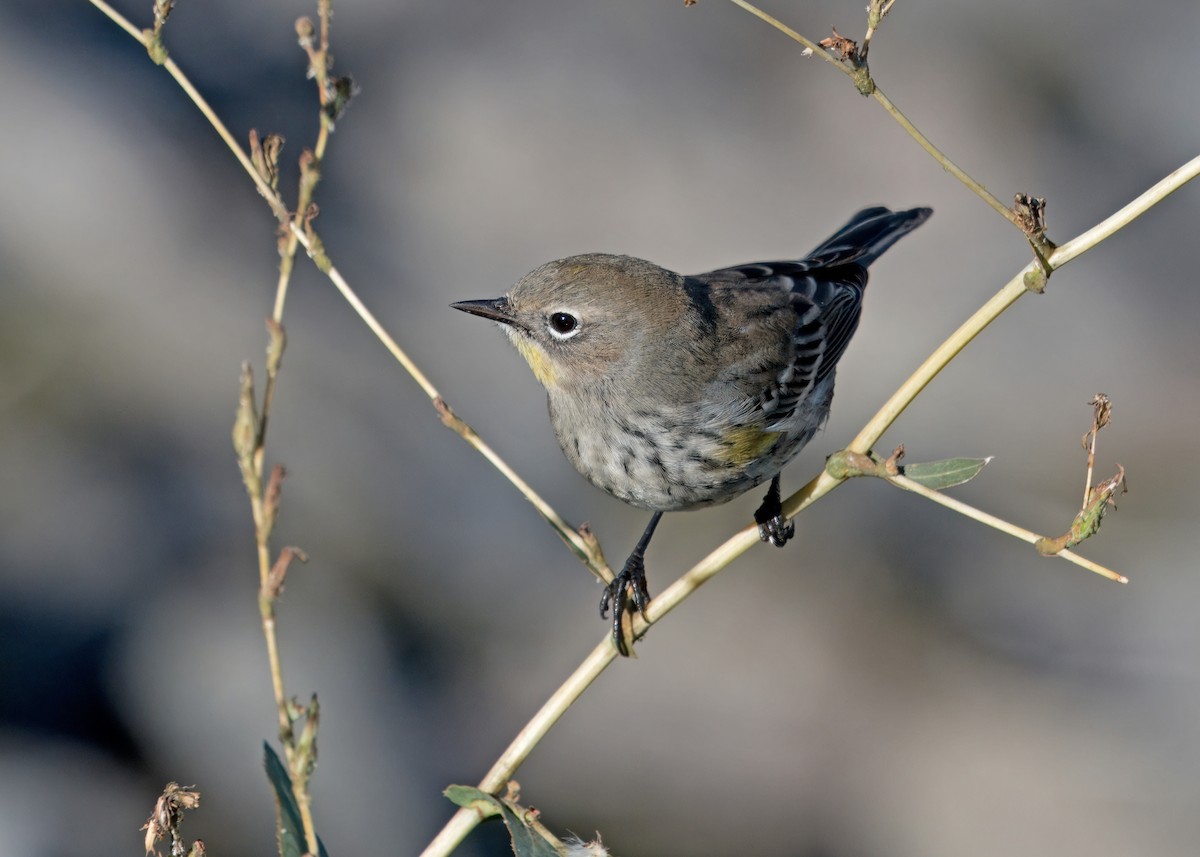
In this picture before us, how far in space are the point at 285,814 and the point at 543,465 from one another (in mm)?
4696

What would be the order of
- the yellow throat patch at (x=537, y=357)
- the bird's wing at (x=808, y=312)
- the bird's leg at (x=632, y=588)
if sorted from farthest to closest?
the bird's wing at (x=808, y=312) → the yellow throat patch at (x=537, y=357) → the bird's leg at (x=632, y=588)

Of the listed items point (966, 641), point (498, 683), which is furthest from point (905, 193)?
point (498, 683)

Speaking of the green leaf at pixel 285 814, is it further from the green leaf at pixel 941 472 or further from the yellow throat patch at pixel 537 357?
the yellow throat patch at pixel 537 357

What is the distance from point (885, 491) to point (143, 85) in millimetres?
4438

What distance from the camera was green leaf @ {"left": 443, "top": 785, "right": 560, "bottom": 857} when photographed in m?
1.92

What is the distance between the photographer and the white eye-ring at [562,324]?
3.40 meters

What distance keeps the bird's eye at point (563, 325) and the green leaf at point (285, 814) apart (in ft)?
5.99

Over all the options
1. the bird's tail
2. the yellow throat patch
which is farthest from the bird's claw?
the bird's tail

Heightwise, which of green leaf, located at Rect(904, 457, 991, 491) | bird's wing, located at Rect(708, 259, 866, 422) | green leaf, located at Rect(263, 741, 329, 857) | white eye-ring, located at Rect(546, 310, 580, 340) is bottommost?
green leaf, located at Rect(263, 741, 329, 857)

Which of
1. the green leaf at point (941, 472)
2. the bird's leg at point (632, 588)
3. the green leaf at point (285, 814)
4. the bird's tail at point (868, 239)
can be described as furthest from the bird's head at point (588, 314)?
the green leaf at point (285, 814)

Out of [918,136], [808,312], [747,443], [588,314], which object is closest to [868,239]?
[808,312]

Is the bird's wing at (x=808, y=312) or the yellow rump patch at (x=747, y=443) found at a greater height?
the bird's wing at (x=808, y=312)

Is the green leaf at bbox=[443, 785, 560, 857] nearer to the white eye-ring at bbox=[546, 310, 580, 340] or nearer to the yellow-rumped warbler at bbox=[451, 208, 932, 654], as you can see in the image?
the yellow-rumped warbler at bbox=[451, 208, 932, 654]

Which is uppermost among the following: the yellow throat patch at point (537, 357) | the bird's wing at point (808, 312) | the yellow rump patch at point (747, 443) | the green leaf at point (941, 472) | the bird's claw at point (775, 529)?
the bird's wing at point (808, 312)
